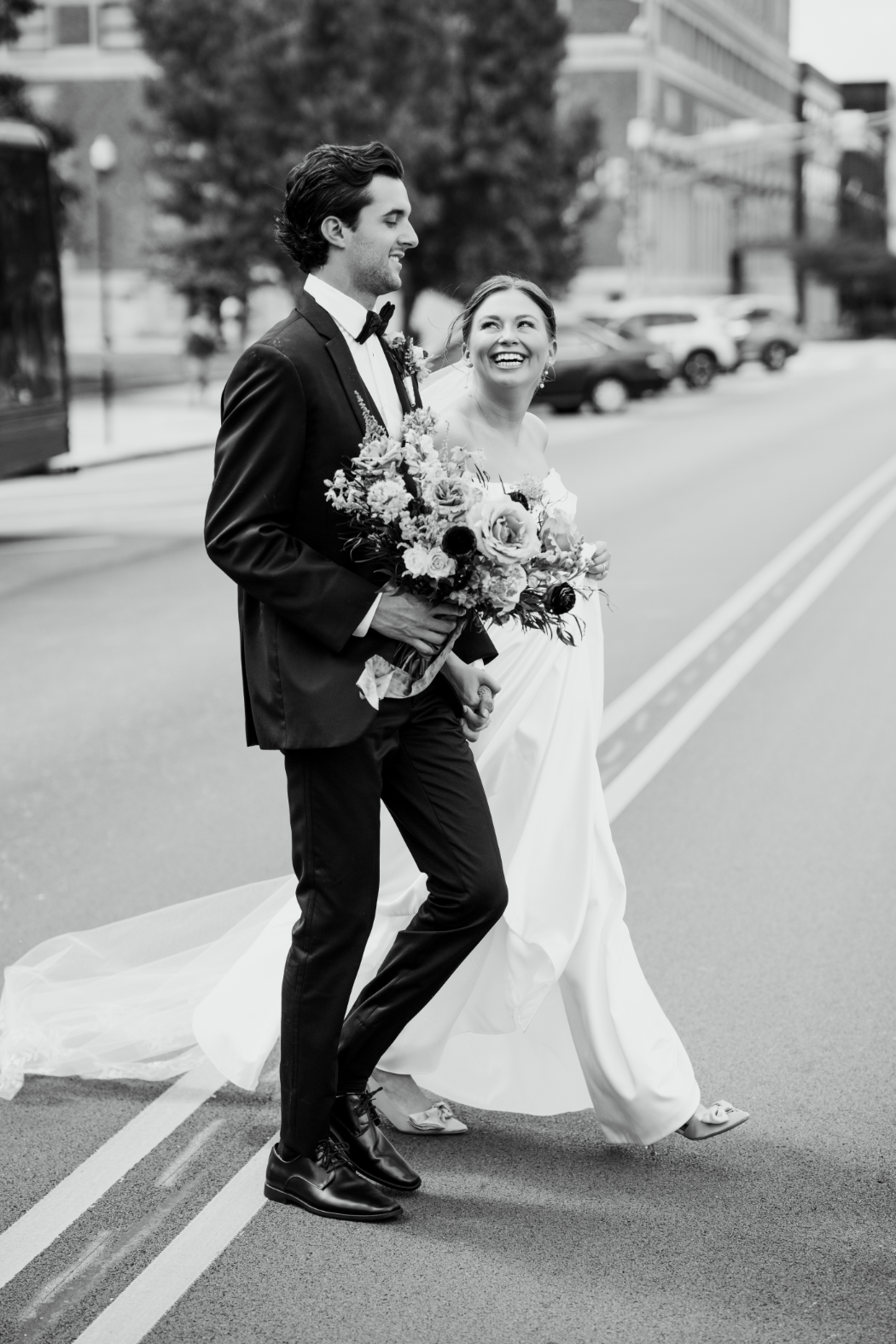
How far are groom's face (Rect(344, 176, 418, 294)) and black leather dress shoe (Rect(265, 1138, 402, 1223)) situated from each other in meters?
1.72

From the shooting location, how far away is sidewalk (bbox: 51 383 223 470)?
24897 millimetres

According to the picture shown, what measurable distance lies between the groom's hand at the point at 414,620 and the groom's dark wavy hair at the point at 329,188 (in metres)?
0.68

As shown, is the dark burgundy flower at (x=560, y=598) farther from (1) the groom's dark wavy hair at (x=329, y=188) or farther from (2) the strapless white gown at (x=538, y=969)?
(1) the groom's dark wavy hair at (x=329, y=188)

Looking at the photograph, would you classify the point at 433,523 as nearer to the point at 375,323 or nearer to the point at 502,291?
the point at 375,323

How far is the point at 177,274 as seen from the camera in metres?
36.6

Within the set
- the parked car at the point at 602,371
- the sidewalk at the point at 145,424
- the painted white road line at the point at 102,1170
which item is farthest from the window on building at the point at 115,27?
the painted white road line at the point at 102,1170

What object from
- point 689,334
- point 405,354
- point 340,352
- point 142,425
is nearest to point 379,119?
point 142,425

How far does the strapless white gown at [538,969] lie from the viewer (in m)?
4.02

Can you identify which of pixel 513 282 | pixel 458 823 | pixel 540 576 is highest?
pixel 513 282

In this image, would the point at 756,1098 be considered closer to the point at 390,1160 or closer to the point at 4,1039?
the point at 390,1160

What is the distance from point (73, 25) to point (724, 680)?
170 ft

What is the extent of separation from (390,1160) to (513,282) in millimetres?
1943

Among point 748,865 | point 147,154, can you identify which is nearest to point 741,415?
point 147,154

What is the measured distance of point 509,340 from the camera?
4156mm
